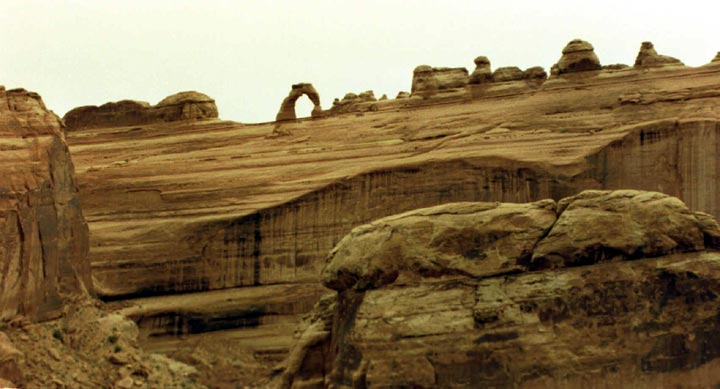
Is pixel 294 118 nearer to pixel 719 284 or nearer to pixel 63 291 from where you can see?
pixel 63 291

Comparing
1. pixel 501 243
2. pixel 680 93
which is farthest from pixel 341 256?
pixel 680 93

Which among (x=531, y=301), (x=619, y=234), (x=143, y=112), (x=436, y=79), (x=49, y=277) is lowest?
(x=531, y=301)

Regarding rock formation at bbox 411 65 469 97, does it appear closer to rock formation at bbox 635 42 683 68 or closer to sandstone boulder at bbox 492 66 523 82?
sandstone boulder at bbox 492 66 523 82

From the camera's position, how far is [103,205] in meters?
55.0

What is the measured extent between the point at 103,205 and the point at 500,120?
448 inches

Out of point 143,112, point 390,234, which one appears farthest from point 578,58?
point 390,234

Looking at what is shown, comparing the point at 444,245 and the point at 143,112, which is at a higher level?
the point at 143,112

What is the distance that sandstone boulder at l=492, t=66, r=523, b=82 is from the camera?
55156 millimetres

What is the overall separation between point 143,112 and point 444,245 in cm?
2064

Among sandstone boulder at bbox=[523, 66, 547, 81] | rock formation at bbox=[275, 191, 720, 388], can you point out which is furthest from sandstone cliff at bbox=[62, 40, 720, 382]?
rock formation at bbox=[275, 191, 720, 388]

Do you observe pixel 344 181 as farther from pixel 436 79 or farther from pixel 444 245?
pixel 444 245

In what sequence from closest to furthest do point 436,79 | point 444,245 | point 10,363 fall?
point 10,363 → point 444,245 → point 436,79

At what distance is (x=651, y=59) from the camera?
2099 inches

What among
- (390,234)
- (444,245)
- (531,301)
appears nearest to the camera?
(531,301)
